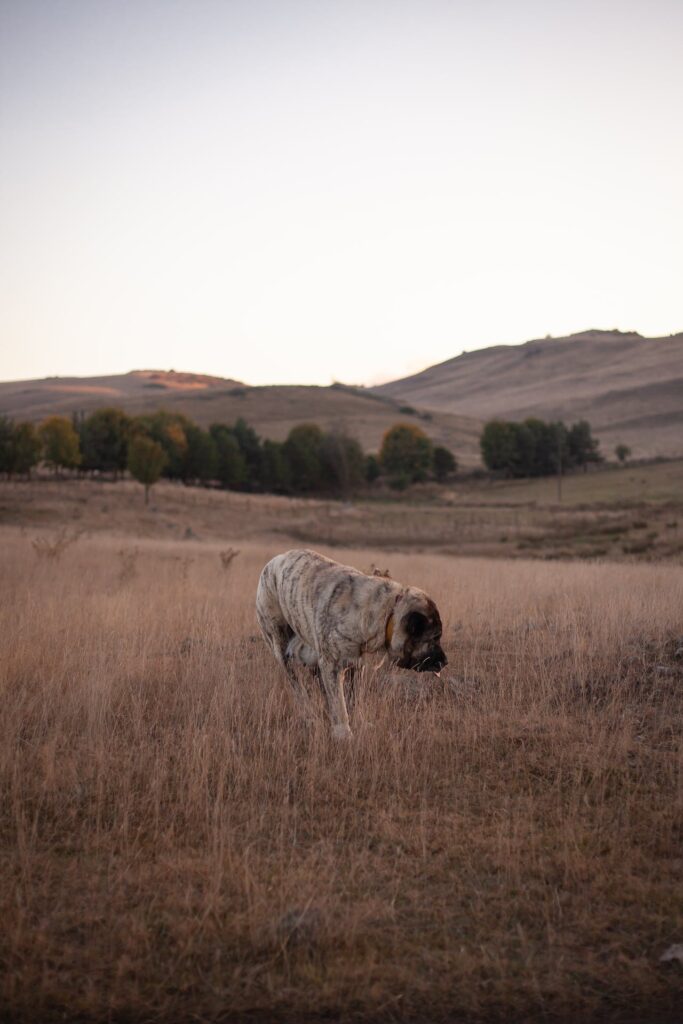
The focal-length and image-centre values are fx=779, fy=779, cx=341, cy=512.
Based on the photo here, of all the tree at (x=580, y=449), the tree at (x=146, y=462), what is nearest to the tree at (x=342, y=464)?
the tree at (x=580, y=449)

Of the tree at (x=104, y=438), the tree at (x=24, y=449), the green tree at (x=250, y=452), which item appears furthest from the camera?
the green tree at (x=250, y=452)

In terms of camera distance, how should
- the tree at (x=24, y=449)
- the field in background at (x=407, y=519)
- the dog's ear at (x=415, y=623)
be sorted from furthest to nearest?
the tree at (x=24, y=449) → the field in background at (x=407, y=519) → the dog's ear at (x=415, y=623)

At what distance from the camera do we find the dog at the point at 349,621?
6305mm

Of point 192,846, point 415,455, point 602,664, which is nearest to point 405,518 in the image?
point 415,455

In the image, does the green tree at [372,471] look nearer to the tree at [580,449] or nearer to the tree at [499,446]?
the tree at [499,446]

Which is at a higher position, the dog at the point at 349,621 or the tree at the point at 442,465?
Result: the tree at the point at 442,465

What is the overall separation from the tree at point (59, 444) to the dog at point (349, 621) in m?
79.2

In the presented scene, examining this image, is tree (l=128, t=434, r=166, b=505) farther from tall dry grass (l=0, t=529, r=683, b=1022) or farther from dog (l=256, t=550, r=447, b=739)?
dog (l=256, t=550, r=447, b=739)

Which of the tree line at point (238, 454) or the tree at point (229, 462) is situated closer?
the tree line at point (238, 454)

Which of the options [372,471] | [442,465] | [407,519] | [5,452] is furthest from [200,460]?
[407,519]

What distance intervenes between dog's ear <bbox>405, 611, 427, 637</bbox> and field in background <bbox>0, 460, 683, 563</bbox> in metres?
21.8

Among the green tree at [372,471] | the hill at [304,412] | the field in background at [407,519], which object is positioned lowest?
the field in background at [407,519]

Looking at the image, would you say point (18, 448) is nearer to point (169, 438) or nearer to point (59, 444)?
point (59, 444)

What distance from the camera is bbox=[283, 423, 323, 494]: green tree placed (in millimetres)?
97688
